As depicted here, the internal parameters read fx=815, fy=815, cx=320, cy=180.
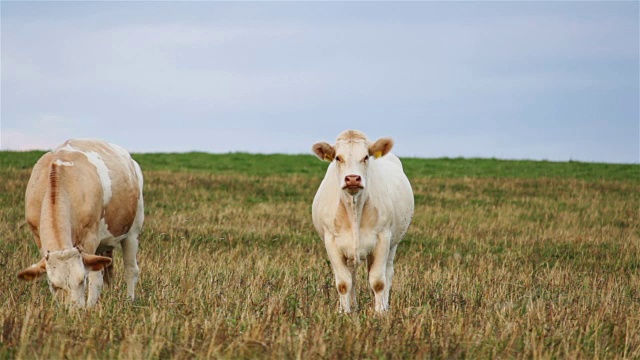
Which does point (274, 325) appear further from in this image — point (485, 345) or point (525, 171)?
point (525, 171)

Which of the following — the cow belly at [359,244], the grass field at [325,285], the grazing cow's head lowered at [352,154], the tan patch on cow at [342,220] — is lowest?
the grass field at [325,285]

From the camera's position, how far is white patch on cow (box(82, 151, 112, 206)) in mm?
8344

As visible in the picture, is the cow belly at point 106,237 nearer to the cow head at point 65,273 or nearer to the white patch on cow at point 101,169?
the white patch on cow at point 101,169

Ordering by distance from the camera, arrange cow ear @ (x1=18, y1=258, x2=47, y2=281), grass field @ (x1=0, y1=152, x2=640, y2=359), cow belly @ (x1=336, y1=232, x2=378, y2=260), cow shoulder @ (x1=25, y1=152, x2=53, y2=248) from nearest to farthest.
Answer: grass field @ (x1=0, y1=152, x2=640, y2=359) → cow ear @ (x1=18, y1=258, x2=47, y2=281) → cow shoulder @ (x1=25, y1=152, x2=53, y2=248) → cow belly @ (x1=336, y1=232, x2=378, y2=260)

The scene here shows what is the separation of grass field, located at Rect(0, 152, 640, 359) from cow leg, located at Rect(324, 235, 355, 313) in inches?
6.1

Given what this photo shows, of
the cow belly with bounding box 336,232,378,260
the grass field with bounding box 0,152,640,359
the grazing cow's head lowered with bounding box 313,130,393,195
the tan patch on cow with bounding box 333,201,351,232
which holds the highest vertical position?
the grazing cow's head lowered with bounding box 313,130,393,195

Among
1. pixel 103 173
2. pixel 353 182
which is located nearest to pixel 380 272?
pixel 353 182

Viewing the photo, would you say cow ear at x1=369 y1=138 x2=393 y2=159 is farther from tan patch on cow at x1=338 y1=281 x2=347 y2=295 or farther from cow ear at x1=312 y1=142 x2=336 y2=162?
tan patch on cow at x1=338 y1=281 x2=347 y2=295

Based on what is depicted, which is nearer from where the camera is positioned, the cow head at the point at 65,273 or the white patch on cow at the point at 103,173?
the cow head at the point at 65,273

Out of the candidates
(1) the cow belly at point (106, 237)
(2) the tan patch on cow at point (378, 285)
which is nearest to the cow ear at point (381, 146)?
(2) the tan patch on cow at point (378, 285)

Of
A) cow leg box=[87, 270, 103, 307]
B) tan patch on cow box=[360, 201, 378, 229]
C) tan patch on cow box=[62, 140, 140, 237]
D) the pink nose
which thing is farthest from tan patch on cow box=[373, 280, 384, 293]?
tan patch on cow box=[62, 140, 140, 237]

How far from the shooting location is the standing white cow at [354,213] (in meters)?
7.67

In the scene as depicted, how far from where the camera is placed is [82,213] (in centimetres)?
778

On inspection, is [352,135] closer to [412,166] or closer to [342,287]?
[342,287]
